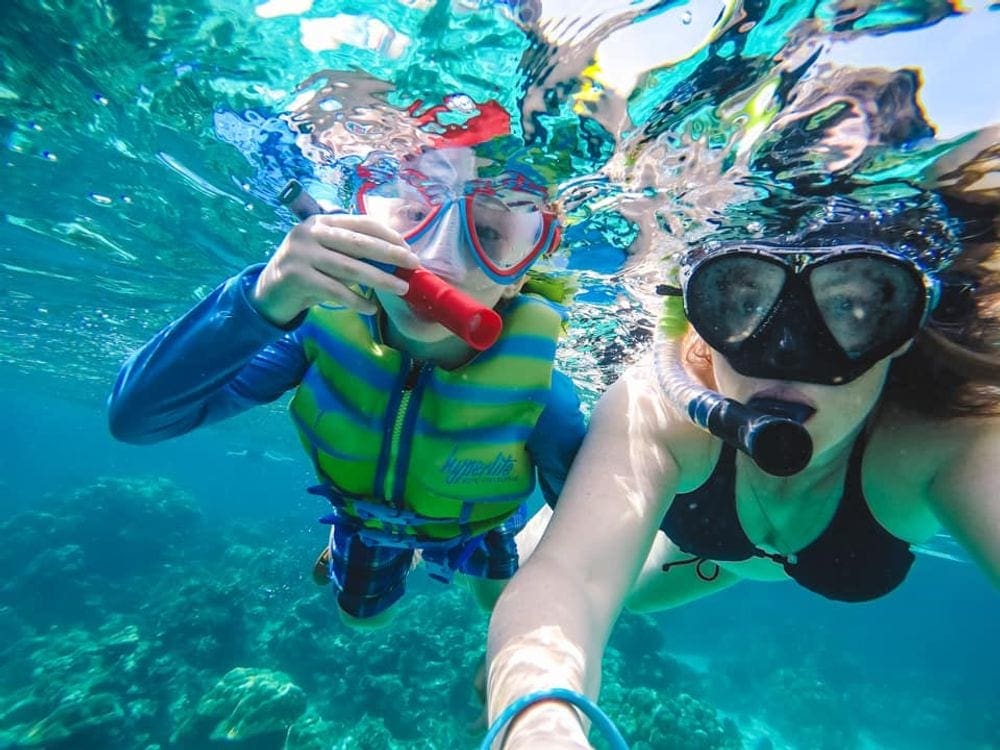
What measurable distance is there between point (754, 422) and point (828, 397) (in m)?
0.75

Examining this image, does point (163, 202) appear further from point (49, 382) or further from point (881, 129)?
point (49, 382)

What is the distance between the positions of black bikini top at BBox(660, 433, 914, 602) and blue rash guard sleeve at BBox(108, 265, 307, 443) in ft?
9.41

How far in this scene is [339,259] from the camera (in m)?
2.39

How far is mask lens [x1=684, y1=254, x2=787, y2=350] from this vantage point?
2.84m

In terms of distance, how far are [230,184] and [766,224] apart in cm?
783

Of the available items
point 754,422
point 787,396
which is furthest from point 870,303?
point 754,422

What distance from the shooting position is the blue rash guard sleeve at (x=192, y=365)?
2.89m

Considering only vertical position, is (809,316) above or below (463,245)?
below

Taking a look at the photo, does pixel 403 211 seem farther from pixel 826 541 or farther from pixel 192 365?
pixel 826 541

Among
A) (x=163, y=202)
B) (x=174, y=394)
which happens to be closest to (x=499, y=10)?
(x=174, y=394)

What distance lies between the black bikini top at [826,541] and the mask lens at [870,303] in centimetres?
74

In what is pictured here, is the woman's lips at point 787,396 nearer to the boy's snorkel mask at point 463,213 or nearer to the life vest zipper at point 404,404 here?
the boy's snorkel mask at point 463,213

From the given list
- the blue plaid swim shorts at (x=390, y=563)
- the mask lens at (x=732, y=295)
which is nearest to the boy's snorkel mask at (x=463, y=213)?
the mask lens at (x=732, y=295)

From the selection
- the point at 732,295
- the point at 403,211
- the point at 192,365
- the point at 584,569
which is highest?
the point at 403,211
